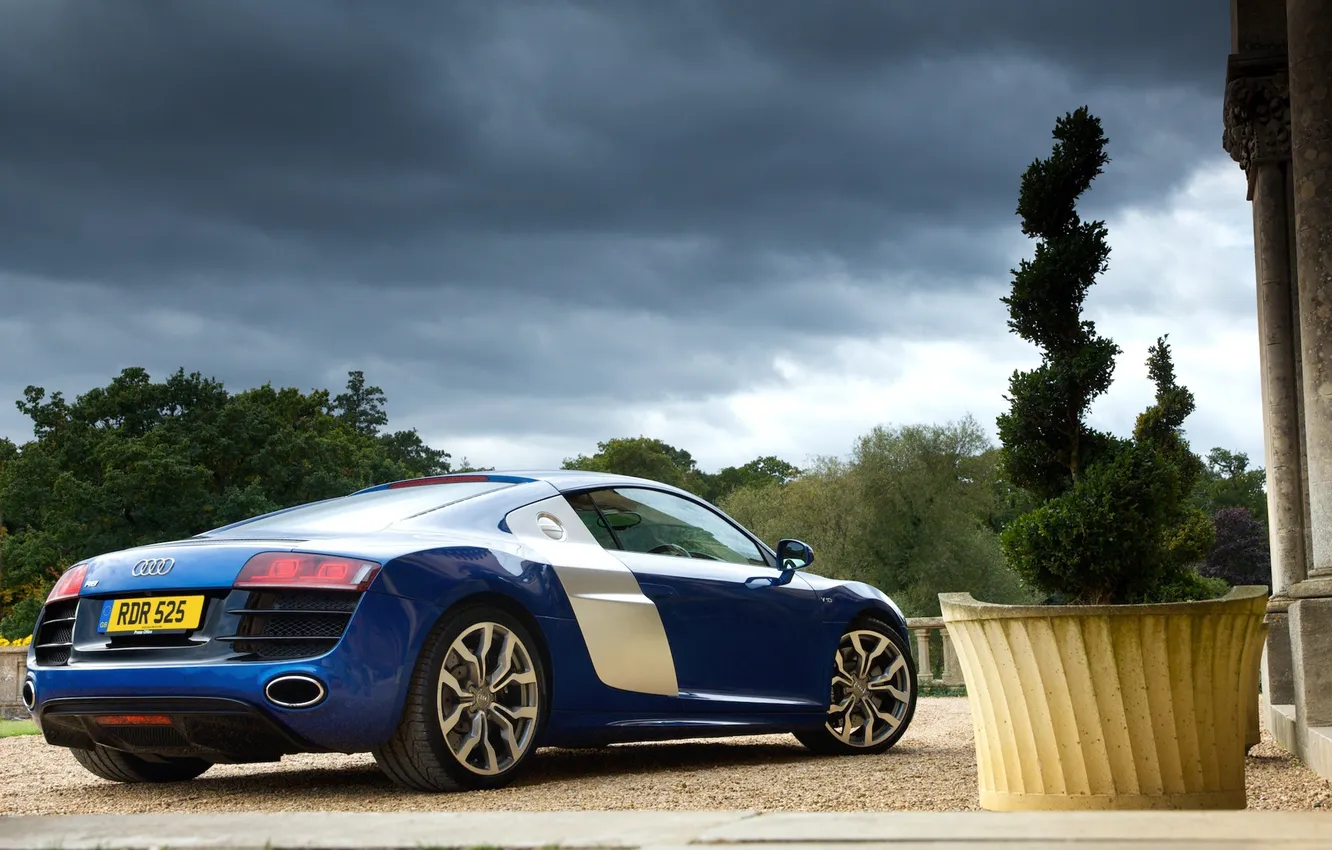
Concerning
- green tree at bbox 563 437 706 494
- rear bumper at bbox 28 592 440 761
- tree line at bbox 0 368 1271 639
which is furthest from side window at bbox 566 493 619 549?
green tree at bbox 563 437 706 494

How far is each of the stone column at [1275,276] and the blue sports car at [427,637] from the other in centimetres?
599

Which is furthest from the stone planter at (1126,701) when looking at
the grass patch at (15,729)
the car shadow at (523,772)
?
the grass patch at (15,729)

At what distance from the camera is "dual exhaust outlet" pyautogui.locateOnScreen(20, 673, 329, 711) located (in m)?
5.34

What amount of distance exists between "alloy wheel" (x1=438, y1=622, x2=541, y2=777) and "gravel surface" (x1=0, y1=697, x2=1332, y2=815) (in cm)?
18

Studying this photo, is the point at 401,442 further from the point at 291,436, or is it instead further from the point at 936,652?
the point at 936,652

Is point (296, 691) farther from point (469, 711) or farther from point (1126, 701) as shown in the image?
point (1126, 701)

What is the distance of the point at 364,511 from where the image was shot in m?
6.41

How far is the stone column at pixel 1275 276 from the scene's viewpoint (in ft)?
37.4

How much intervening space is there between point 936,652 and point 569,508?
108 feet

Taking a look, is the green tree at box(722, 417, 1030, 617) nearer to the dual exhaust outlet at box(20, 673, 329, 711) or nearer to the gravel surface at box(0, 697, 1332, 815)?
the gravel surface at box(0, 697, 1332, 815)

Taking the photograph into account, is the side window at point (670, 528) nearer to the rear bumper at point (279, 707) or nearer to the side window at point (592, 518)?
the side window at point (592, 518)

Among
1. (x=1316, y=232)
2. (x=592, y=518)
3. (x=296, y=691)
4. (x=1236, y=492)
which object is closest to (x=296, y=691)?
Answer: (x=296, y=691)

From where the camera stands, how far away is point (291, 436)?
5331 cm

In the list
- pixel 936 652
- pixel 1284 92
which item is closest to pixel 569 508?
pixel 1284 92
